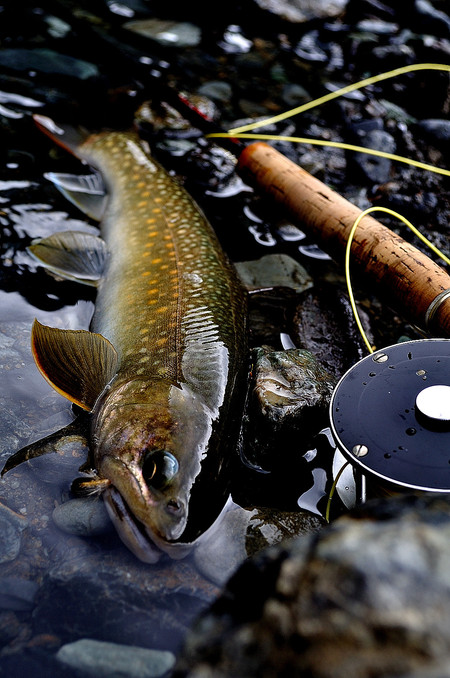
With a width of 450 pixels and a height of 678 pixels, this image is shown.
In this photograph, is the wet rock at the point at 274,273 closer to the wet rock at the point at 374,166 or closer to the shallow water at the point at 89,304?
the shallow water at the point at 89,304

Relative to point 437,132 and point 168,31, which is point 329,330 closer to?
point 437,132

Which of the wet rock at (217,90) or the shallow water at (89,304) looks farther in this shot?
the wet rock at (217,90)

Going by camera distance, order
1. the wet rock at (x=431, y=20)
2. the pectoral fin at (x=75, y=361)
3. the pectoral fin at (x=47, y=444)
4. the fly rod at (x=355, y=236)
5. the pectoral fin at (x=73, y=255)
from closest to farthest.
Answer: the pectoral fin at (x=47, y=444), the pectoral fin at (x=75, y=361), the fly rod at (x=355, y=236), the pectoral fin at (x=73, y=255), the wet rock at (x=431, y=20)

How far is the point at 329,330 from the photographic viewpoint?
3.62 m

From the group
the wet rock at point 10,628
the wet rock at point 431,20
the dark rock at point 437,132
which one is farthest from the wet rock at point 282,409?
the wet rock at point 431,20

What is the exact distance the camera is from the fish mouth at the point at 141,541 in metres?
2.33

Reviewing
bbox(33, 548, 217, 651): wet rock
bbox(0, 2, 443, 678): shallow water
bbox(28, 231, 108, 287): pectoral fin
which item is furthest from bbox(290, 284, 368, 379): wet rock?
bbox(33, 548, 217, 651): wet rock

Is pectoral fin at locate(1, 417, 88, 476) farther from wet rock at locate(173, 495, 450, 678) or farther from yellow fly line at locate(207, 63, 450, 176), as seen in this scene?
yellow fly line at locate(207, 63, 450, 176)

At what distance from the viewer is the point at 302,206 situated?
3789 mm

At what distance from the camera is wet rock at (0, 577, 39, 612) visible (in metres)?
2.21

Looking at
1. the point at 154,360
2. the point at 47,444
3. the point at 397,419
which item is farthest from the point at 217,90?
the point at 397,419

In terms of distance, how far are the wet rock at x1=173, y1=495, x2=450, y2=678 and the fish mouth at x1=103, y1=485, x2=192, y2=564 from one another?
0.90 metres

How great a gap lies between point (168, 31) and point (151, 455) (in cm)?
608

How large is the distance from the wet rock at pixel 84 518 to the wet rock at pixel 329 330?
4.77ft
